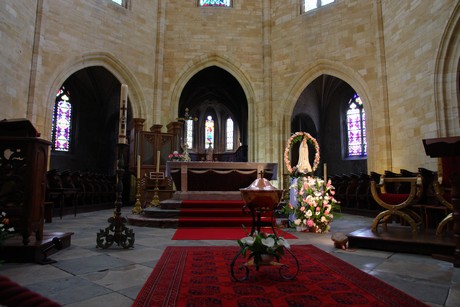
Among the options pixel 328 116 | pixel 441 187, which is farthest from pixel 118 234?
pixel 328 116

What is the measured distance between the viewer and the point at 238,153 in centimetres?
1948

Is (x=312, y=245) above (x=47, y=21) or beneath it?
beneath

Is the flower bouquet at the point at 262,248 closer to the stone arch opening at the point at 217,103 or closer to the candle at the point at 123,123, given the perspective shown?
the candle at the point at 123,123

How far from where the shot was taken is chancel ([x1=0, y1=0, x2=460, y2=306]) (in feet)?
8.95

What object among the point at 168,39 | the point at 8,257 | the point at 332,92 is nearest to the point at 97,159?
the point at 168,39

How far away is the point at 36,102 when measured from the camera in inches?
383

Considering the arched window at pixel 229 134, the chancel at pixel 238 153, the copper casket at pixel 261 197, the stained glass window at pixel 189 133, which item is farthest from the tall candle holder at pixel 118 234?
the arched window at pixel 229 134

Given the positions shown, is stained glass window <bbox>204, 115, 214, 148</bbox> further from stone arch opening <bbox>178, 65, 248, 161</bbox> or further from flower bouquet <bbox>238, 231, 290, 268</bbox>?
flower bouquet <bbox>238, 231, 290, 268</bbox>

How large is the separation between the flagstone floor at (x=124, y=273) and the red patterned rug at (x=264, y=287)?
137 millimetres

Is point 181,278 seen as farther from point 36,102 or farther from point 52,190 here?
point 36,102

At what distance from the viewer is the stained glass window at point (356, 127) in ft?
51.4

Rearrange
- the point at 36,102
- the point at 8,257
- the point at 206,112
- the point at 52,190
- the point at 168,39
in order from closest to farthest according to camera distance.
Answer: the point at 8,257, the point at 52,190, the point at 36,102, the point at 168,39, the point at 206,112

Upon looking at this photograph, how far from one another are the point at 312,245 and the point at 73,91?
15101 millimetres

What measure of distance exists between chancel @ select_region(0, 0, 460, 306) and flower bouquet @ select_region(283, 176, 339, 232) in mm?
36
